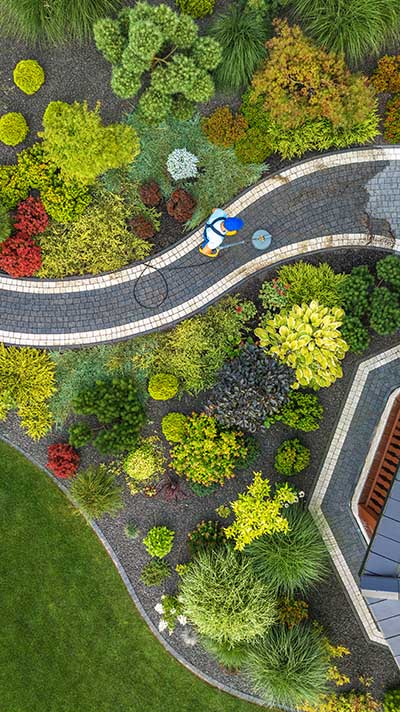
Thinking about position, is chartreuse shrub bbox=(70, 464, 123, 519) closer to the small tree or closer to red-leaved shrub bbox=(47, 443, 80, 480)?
red-leaved shrub bbox=(47, 443, 80, 480)

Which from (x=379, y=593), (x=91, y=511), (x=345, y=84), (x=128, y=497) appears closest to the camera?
(x=379, y=593)

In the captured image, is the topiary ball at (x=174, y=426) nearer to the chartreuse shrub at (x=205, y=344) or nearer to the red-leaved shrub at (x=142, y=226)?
the chartreuse shrub at (x=205, y=344)

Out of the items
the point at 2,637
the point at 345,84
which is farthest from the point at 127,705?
the point at 345,84

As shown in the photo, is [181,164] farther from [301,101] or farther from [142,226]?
[301,101]

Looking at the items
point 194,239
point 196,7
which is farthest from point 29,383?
point 196,7

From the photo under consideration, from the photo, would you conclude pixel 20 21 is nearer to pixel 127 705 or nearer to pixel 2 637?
pixel 2 637

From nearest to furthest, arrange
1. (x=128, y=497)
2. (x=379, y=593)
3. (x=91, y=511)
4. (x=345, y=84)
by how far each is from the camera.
Result: (x=379, y=593)
(x=345, y=84)
(x=91, y=511)
(x=128, y=497)
